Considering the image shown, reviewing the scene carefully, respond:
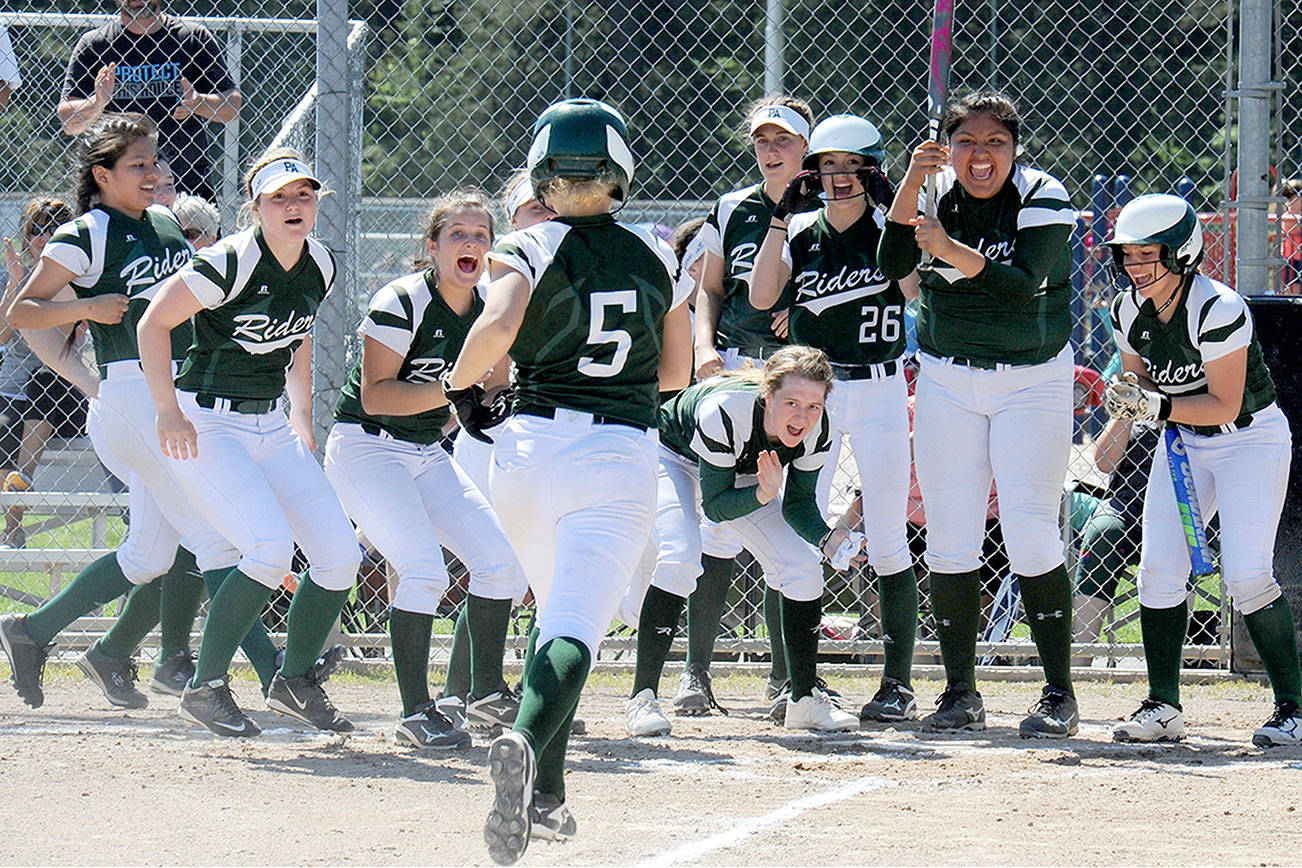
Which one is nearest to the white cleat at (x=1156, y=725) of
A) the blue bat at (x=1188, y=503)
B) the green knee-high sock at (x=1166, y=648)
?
the green knee-high sock at (x=1166, y=648)

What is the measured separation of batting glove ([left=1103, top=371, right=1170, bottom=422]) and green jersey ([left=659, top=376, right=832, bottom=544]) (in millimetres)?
898

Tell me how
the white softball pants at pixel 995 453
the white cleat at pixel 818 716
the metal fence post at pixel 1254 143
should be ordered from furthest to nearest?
the metal fence post at pixel 1254 143, the white cleat at pixel 818 716, the white softball pants at pixel 995 453

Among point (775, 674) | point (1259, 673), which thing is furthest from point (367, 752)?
point (1259, 673)

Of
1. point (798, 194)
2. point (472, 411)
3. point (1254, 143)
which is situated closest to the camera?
point (472, 411)

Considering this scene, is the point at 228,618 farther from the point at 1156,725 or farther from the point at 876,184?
the point at 1156,725

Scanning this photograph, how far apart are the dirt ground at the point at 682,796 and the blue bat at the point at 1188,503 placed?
0.61m

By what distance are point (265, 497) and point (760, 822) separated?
1.91 m

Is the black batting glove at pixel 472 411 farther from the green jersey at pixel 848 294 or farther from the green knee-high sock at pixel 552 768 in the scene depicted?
the green jersey at pixel 848 294

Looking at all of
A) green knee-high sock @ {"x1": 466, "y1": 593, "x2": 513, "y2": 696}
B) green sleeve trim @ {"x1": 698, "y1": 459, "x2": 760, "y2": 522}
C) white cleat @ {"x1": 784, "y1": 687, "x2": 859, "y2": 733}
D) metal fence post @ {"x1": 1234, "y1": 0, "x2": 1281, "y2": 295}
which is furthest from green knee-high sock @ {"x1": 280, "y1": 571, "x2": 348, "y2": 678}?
metal fence post @ {"x1": 1234, "y1": 0, "x2": 1281, "y2": 295}

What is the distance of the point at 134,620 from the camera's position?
597 cm

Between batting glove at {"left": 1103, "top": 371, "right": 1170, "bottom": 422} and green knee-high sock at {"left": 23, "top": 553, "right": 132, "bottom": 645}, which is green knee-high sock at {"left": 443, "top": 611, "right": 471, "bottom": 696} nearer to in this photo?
green knee-high sock at {"left": 23, "top": 553, "right": 132, "bottom": 645}

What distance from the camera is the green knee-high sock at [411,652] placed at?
17.0 ft

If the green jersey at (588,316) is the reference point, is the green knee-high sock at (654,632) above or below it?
below

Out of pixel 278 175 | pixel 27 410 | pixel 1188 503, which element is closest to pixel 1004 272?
pixel 1188 503
